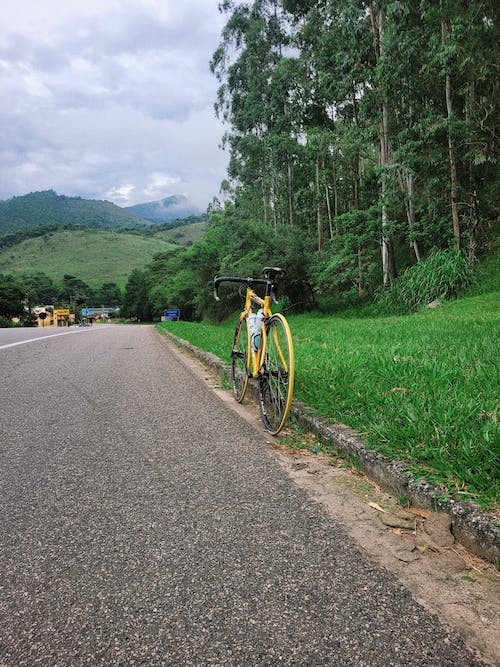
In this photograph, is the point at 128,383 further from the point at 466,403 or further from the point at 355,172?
the point at 355,172

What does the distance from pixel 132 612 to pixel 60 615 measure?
24cm

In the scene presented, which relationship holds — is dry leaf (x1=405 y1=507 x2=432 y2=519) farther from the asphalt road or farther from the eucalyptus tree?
the eucalyptus tree

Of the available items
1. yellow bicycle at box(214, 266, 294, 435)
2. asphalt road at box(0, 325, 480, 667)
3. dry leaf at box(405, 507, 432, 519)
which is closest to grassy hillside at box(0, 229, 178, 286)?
yellow bicycle at box(214, 266, 294, 435)

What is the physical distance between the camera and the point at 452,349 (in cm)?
522

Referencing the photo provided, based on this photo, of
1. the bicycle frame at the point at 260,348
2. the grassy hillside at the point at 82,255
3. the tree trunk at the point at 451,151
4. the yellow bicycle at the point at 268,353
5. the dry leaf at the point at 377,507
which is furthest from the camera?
the grassy hillside at the point at 82,255

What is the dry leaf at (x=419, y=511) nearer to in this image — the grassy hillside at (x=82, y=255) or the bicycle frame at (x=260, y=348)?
the bicycle frame at (x=260, y=348)

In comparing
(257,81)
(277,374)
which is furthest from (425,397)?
(257,81)

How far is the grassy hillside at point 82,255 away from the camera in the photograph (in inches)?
5896

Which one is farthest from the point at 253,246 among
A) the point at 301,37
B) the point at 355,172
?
the point at 301,37

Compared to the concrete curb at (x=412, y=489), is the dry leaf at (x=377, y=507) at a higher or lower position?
lower

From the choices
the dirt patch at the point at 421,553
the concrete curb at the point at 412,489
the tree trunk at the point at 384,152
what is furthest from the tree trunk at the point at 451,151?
the dirt patch at the point at 421,553

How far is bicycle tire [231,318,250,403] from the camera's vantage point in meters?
4.34

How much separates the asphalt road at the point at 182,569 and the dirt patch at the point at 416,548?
72 millimetres

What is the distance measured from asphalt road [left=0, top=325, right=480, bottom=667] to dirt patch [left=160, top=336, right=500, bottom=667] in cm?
7
